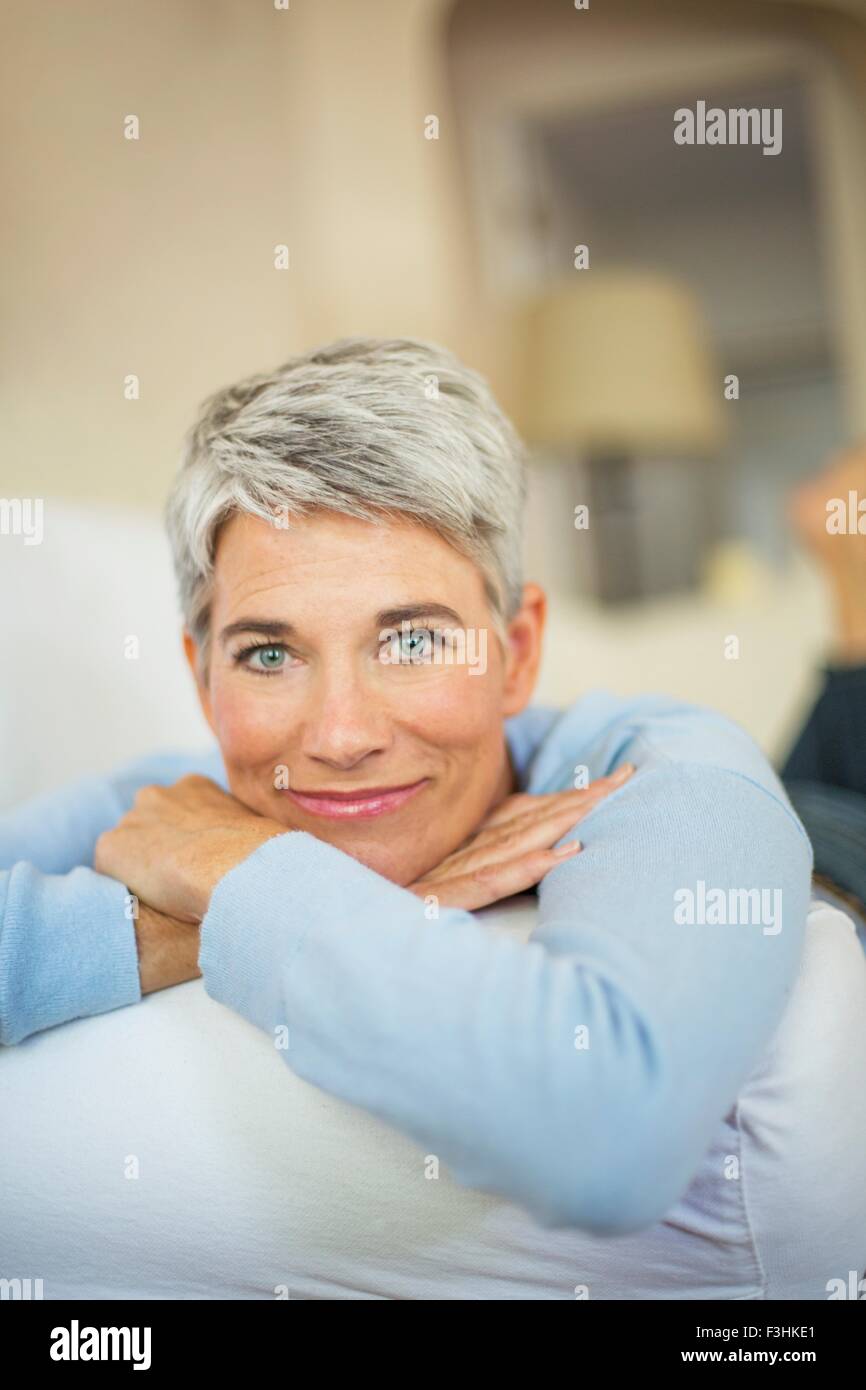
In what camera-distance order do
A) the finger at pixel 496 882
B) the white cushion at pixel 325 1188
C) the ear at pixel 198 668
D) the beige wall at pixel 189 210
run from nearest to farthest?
the white cushion at pixel 325 1188 → the finger at pixel 496 882 → the ear at pixel 198 668 → the beige wall at pixel 189 210

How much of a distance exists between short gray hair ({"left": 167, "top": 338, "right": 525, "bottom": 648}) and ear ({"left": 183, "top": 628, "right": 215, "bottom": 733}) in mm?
44

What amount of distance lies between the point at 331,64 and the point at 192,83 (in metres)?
1.00

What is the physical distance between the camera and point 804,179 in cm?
475

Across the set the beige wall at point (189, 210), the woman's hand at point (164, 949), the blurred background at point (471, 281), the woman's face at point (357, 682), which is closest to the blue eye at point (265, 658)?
the woman's face at point (357, 682)

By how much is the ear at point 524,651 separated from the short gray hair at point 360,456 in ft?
0.15

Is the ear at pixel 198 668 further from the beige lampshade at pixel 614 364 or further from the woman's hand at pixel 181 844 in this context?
the beige lampshade at pixel 614 364

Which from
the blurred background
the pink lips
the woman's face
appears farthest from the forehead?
the blurred background

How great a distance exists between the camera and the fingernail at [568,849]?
36.0 inches

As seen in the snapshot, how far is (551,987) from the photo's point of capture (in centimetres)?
73

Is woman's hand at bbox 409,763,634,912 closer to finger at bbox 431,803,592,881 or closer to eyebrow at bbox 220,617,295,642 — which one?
finger at bbox 431,803,592,881

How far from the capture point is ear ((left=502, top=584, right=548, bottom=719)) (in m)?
1.17

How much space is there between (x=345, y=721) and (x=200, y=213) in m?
2.05

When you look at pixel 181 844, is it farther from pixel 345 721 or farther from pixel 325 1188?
pixel 325 1188

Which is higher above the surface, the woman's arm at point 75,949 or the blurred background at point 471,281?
the blurred background at point 471,281
